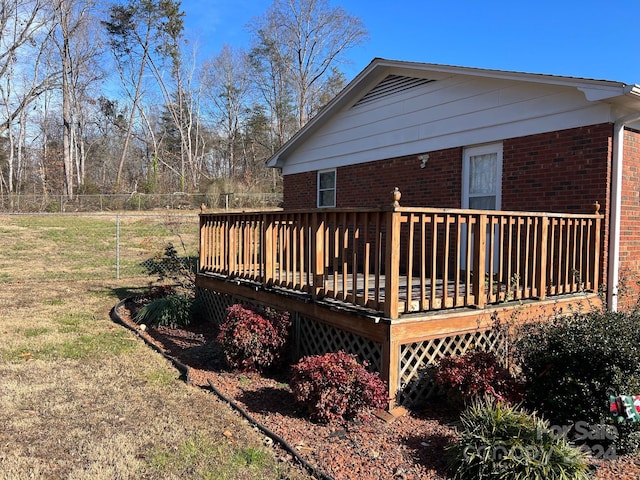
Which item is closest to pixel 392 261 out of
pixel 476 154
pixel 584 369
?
pixel 584 369

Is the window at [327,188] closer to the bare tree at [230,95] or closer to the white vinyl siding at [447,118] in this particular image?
the white vinyl siding at [447,118]

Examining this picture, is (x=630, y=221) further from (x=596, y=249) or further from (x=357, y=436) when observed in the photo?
(x=357, y=436)

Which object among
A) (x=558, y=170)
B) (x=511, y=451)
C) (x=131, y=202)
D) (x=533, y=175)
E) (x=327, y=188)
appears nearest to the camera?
(x=511, y=451)

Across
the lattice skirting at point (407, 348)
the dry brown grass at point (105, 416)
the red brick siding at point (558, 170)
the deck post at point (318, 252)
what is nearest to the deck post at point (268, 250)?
the lattice skirting at point (407, 348)

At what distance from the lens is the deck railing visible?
13.9ft

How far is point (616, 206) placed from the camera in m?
5.72

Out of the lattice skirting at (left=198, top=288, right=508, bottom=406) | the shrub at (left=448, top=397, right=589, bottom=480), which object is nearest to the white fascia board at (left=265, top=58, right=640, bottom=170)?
the lattice skirting at (left=198, top=288, right=508, bottom=406)

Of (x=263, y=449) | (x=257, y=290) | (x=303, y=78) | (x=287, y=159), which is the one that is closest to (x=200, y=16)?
(x=303, y=78)

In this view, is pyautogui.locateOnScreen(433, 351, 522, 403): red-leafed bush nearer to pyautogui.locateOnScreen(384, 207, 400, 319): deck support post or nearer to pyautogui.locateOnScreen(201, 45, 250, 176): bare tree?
pyautogui.locateOnScreen(384, 207, 400, 319): deck support post

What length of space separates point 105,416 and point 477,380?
317 cm

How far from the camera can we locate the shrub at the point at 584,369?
3445mm

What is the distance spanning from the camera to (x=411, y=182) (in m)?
8.55

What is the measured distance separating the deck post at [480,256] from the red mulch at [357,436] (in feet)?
3.76

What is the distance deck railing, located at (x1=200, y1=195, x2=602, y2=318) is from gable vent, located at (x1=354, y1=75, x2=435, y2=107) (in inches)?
142
